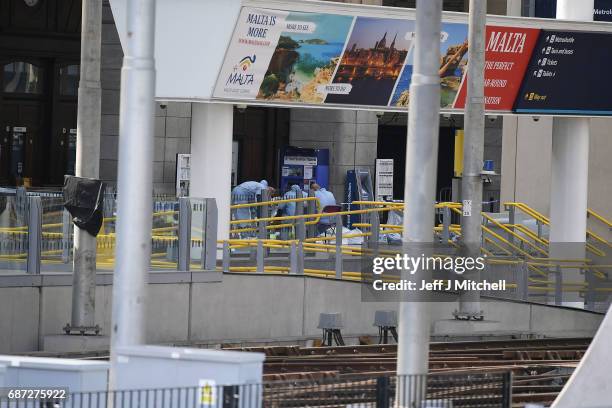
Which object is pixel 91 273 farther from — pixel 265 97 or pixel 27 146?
pixel 27 146

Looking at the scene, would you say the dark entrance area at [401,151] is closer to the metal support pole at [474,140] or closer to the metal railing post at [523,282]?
the metal railing post at [523,282]

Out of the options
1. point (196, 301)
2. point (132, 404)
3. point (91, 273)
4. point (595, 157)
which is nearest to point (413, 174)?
point (132, 404)

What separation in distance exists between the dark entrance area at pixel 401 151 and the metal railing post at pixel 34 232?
2848cm

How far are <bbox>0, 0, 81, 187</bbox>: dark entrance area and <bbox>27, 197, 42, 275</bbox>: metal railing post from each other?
62.5ft

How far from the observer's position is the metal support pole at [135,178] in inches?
481

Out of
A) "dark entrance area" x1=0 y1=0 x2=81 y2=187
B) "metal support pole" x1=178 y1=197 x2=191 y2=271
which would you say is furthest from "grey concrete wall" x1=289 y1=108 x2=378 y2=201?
"metal support pole" x1=178 y1=197 x2=191 y2=271

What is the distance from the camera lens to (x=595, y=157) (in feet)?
124

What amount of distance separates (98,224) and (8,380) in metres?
9.23

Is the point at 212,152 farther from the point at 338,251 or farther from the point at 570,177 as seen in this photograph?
the point at 570,177

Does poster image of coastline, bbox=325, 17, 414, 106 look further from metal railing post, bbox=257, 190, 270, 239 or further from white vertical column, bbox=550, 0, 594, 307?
white vertical column, bbox=550, 0, 594, 307

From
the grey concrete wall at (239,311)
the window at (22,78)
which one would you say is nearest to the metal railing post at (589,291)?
the grey concrete wall at (239,311)

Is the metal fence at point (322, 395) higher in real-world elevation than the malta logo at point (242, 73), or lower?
lower

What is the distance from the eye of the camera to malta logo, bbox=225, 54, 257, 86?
24.8 metres

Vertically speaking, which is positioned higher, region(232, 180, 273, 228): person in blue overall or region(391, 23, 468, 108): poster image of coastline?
region(391, 23, 468, 108): poster image of coastline
